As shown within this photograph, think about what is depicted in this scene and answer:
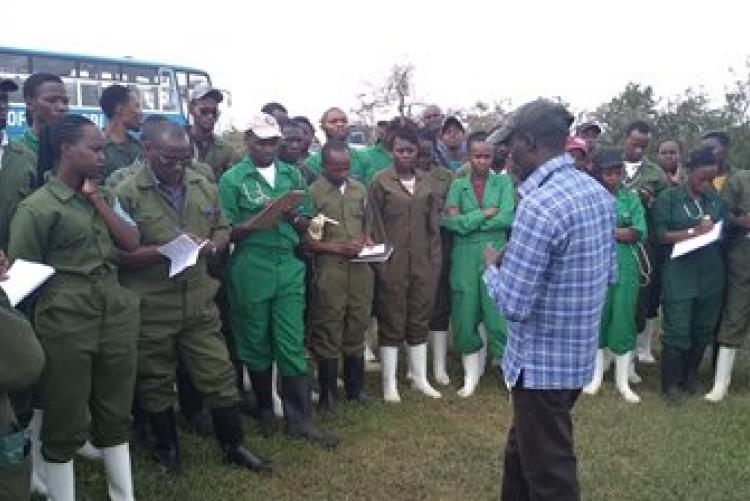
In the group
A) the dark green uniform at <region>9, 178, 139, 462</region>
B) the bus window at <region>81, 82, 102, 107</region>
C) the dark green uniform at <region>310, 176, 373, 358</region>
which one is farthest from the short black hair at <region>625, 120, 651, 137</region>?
the bus window at <region>81, 82, 102, 107</region>

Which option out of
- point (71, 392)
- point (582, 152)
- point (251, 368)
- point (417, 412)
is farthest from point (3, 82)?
point (582, 152)

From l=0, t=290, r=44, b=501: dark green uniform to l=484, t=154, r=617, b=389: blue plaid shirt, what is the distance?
1.81 m

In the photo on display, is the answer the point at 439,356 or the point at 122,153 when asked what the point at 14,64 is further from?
the point at 439,356

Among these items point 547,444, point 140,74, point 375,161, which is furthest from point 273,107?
point 140,74

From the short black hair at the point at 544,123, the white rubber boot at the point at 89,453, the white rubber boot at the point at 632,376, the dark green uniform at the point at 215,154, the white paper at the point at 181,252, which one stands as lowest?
the white rubber boot at the point at 632,376

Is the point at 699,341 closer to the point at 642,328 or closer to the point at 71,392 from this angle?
the point at 642,328

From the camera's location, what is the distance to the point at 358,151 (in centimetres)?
708

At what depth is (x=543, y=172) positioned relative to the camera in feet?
10.7

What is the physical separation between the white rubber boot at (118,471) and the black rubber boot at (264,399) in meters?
1.39

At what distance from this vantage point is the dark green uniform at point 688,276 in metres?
6.38

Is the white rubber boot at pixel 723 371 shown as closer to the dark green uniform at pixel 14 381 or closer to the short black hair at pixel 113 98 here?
the short black hair at pixel 113 98

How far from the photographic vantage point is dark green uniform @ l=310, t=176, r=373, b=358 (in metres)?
5.76

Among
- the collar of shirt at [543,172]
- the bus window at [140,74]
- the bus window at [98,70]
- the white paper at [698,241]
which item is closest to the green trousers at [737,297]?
the white paper at [698,241]

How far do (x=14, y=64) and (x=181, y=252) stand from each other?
46.9 feet
